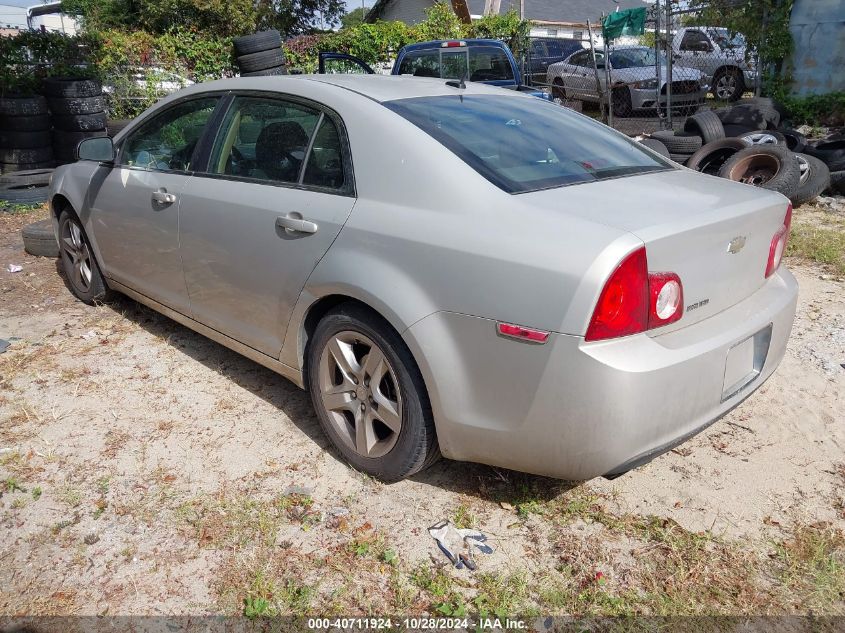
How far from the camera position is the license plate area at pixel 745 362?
2.50 meters

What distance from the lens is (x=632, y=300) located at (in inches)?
86.6

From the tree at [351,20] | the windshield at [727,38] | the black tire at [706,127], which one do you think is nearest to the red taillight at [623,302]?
the black tire at [706,127]

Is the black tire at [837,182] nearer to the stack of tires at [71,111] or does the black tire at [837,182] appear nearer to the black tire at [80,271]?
the black tire at [80,271]

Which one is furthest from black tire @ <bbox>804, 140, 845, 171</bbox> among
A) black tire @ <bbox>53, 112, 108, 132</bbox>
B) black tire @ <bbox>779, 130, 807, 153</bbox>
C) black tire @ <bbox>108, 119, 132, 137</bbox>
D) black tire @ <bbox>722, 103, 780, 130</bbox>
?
black tire @ <bbox>108, 119, 132, 137</bbox>

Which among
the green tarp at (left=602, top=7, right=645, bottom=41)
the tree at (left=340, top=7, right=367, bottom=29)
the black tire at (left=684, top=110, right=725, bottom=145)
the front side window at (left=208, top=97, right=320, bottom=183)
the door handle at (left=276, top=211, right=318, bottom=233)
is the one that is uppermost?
the tree at (left=340, top=7, right=367, bottom=29)

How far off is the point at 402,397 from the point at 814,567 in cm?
160

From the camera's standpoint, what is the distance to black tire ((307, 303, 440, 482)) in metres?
2.62

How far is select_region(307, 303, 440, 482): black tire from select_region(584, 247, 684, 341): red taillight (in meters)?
0.75

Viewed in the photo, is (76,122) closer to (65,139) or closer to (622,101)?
(65,139)

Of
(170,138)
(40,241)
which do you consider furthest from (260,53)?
(170,138)

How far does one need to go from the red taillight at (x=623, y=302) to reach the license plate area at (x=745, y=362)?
497 millimetres

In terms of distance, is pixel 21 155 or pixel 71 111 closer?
pixel 21 155

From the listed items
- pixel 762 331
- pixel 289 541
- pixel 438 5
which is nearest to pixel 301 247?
pixel 289 541

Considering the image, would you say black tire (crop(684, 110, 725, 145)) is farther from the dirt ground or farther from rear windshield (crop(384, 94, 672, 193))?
rear windshield (crop(384, 94, 672, 193))
